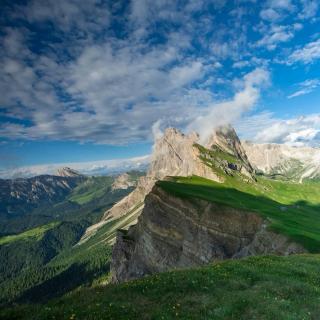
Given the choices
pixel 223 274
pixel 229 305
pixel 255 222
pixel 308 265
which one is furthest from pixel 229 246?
pixel 229 305

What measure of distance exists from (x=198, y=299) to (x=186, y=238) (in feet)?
279

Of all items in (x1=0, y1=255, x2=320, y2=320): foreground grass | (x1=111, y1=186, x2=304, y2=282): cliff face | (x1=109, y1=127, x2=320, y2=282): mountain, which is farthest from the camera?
Answer: (x1=111, y1=186, x2=304, y2=282): cliff face

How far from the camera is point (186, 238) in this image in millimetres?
109062

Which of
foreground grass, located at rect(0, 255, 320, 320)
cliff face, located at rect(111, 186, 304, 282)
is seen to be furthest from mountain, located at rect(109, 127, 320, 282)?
foreground grass, located at rect(0, 255, 320, 320)

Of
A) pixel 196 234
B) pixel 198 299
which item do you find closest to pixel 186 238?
pixel 196 234

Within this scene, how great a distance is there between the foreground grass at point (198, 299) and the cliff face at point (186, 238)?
47742 millimetres

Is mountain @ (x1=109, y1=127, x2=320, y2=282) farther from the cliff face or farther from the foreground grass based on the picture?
the foreground grass

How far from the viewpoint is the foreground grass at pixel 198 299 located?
2173cm

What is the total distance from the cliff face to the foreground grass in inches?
1880

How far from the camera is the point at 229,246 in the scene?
98.2 meters

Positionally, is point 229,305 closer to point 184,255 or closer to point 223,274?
point 223,274

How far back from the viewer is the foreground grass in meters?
21.7

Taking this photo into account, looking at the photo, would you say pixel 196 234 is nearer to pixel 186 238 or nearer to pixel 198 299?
pixel 186 238

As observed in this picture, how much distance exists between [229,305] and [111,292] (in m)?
8.20
